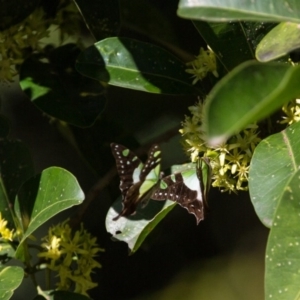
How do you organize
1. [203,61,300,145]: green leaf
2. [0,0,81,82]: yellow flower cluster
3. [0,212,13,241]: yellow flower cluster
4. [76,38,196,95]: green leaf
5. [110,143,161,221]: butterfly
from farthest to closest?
[0,0,81,82]: yellow flower cluster, [0,212,13,241]: yellow flower cluster, [76,38,196,95]: green leaf, [110,143,161,221]: butterfly, [203,61,300,145]: green leaf

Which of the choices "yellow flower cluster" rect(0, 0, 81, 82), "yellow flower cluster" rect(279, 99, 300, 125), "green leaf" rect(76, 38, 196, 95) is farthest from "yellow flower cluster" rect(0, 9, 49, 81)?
"yellow flower cluster" rect(279, 99, 300, 125)

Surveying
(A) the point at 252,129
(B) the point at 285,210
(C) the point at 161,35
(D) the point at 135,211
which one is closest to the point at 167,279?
(C) the point at 161,35

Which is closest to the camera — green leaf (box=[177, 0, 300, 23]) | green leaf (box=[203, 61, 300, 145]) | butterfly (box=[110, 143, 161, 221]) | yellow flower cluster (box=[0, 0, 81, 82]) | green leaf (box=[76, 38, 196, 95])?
green leaf (box=[203, 61, 300, 145])

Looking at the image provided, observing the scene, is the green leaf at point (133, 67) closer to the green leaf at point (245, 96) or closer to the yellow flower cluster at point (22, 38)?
the yellow flower cluster at point (22, 38)

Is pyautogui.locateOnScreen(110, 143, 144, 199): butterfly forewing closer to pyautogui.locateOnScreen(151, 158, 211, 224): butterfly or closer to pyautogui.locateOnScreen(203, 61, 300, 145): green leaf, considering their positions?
pyautogui.locateOnScreen(151, 158, 211, 224): butterfly

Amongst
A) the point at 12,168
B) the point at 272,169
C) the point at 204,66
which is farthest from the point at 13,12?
the point at 272,169

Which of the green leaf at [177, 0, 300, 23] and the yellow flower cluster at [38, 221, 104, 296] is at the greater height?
the green leaf at [177, 0, 300, 23]

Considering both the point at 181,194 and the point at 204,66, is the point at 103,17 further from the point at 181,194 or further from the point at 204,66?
the point at 181,194
